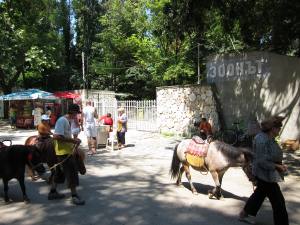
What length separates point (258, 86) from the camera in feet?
58.7

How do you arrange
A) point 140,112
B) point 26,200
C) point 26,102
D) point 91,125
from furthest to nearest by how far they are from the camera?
point 26,102, point 140,112, point 91,125, point 26,200

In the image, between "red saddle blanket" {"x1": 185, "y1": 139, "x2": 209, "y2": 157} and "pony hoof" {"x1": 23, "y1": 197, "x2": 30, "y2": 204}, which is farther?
"red saddle blanket" {"x1": 185, "y1": 139, "x2": 209, "y2": 157}

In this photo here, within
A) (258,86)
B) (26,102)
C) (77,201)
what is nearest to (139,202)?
(77,201)

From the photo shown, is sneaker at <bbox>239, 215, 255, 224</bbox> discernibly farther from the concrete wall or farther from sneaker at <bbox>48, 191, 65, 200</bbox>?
the concrete wall

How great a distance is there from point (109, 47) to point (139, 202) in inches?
1366

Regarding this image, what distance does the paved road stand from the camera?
7.25 m

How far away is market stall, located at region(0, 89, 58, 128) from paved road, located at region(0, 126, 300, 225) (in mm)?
15966

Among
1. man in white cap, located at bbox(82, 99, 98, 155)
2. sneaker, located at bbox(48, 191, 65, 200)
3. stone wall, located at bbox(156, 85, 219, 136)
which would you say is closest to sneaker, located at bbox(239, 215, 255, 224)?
sneaker, located at bbox(48, 191, 65, 200)

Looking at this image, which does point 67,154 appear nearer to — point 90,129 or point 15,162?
point 15,162

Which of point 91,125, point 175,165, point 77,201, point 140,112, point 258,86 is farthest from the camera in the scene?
point 140,112

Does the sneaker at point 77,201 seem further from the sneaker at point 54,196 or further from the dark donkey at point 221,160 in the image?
the dark donkey at point 221,160

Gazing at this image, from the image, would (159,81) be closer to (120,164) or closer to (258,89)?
(258,89)

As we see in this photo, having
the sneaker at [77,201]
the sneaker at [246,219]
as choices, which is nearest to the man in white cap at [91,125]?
the sneaker at [77,201]

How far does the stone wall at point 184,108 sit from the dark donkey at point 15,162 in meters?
11.8
